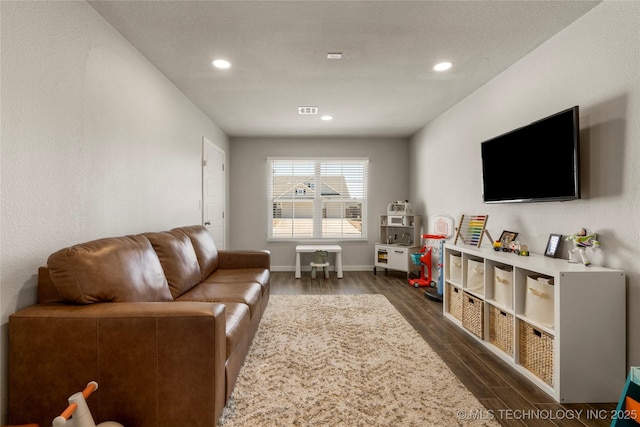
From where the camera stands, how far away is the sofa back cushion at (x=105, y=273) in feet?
4.97

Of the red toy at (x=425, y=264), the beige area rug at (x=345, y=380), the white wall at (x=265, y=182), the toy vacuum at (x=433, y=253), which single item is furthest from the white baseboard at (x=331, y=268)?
the beige area rug at (x=345, y=380)

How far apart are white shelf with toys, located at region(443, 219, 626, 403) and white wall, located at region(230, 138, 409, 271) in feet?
11.5

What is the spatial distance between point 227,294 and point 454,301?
227cm

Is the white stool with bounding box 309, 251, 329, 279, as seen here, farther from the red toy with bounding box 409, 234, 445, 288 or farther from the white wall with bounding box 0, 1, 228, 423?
the white wall with bounding box 0, 1, 228, 423

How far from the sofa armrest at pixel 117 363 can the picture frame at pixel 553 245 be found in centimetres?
242

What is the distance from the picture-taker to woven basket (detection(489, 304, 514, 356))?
2311 mm

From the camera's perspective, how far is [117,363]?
1398 mm

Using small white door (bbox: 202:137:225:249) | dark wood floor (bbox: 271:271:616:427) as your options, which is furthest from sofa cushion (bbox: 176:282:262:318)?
small white door (bbox: 202:137:225:249)

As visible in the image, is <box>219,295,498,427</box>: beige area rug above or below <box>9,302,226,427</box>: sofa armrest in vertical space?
below

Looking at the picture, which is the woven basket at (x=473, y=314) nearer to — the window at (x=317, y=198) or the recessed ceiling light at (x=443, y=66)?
the recessed ceiling light at (x=443, y=66)

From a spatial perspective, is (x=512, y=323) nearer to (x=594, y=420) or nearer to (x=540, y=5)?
(x=594, y=420)

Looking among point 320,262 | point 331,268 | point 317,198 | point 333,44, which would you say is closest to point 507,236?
point 333,44

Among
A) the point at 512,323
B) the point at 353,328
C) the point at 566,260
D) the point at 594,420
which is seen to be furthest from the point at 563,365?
the point at 353,328

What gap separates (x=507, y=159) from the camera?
273 centimetres
